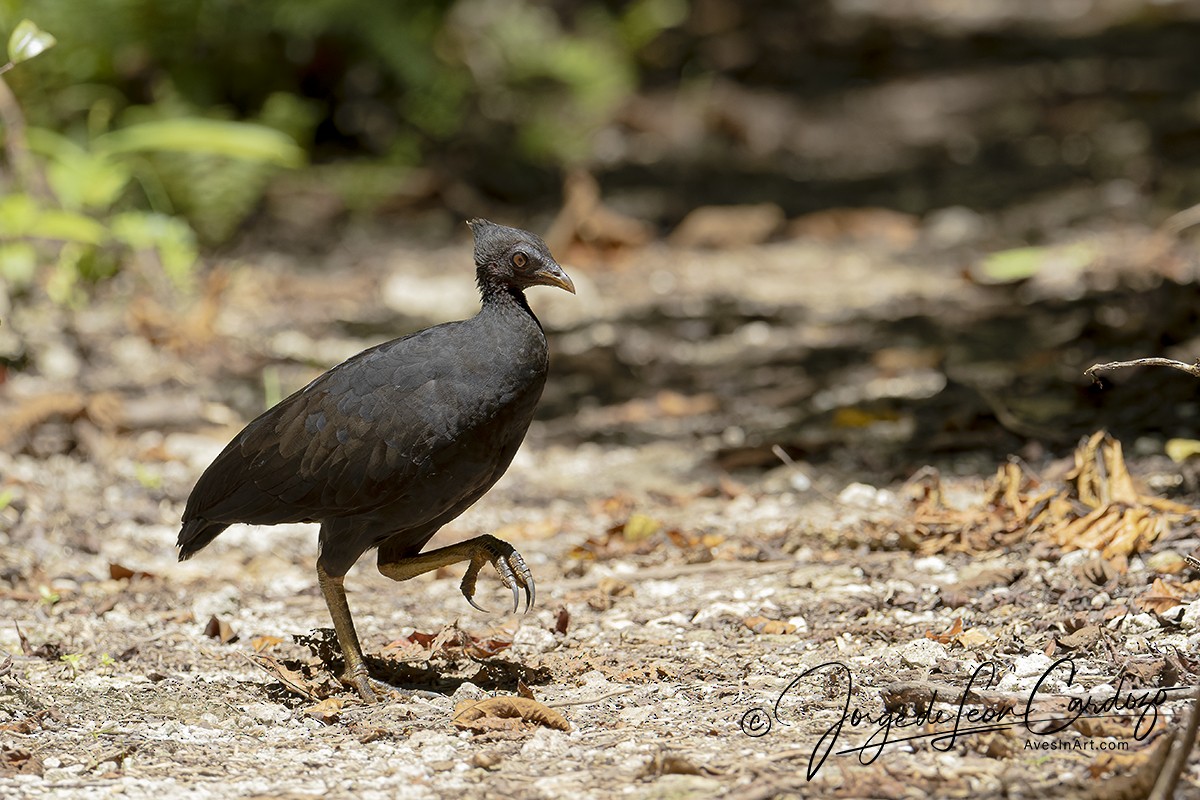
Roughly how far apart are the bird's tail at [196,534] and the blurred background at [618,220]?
7.76 ft

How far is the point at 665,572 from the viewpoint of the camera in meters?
5.25

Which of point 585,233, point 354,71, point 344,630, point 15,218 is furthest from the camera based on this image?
point 354,71

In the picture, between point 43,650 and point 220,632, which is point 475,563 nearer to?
point 220,632

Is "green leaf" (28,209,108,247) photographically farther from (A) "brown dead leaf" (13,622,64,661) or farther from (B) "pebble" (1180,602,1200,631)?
(B) "pebble" (1180,602,1200,631)

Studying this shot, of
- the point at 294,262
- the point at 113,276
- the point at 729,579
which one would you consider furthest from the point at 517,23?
the point at 729,579

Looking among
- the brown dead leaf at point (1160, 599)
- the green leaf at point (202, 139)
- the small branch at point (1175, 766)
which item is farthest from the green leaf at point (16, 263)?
the small branch at point (1175, 766)

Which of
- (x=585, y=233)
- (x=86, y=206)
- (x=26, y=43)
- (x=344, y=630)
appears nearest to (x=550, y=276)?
(x=344, y=630)

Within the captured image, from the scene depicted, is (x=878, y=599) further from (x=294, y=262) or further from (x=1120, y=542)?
(x=294, y=262)

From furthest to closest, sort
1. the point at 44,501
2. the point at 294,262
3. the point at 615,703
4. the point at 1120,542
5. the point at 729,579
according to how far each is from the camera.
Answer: the point at 294,262, the point at 44,501, the point at 729,579, the point at 1120,542, the point at 615,703

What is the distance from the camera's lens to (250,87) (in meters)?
11.1

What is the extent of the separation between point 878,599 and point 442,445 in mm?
1578

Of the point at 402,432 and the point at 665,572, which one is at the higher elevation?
the point at 402,432

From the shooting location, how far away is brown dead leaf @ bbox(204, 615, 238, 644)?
4773mm

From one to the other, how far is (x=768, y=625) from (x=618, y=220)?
255 inches
